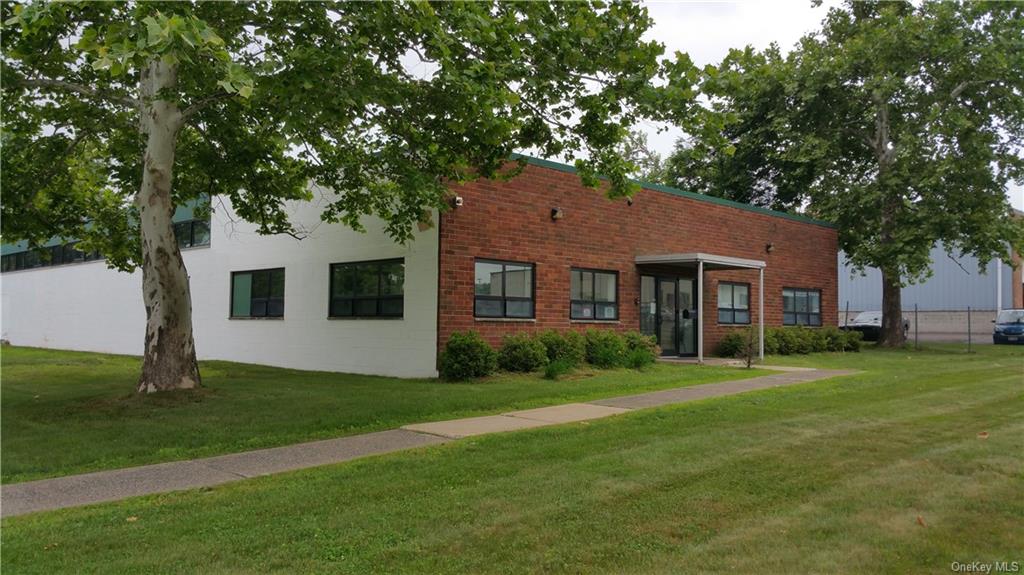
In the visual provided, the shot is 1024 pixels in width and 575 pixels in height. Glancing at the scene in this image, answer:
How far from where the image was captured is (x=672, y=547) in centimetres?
439

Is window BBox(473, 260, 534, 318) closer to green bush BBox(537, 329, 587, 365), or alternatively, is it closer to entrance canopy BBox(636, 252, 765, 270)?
green bush BBox(537, 329, 587, 365)

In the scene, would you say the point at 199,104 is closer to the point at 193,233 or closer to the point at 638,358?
the point at 638,358

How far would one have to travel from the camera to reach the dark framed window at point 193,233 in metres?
22.7

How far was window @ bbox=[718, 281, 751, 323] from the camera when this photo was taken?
21812 millimetres

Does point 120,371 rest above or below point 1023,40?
below

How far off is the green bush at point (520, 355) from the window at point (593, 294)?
231cm

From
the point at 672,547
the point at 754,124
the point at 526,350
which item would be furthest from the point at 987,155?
the point at 672,547

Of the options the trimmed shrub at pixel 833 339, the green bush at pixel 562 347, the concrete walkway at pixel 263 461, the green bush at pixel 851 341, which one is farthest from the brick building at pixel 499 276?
the concrete walkway at pixel 263 461

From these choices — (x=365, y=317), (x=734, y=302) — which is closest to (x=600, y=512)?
(x=365, y=317)

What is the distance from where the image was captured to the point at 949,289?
4350 centimetres

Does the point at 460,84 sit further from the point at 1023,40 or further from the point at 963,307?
the point at 963,307

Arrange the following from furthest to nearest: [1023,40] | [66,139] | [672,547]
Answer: [1023,40] → [66,139] → [672,547]

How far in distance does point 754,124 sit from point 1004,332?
13.9 meters

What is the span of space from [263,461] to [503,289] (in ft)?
30.6
